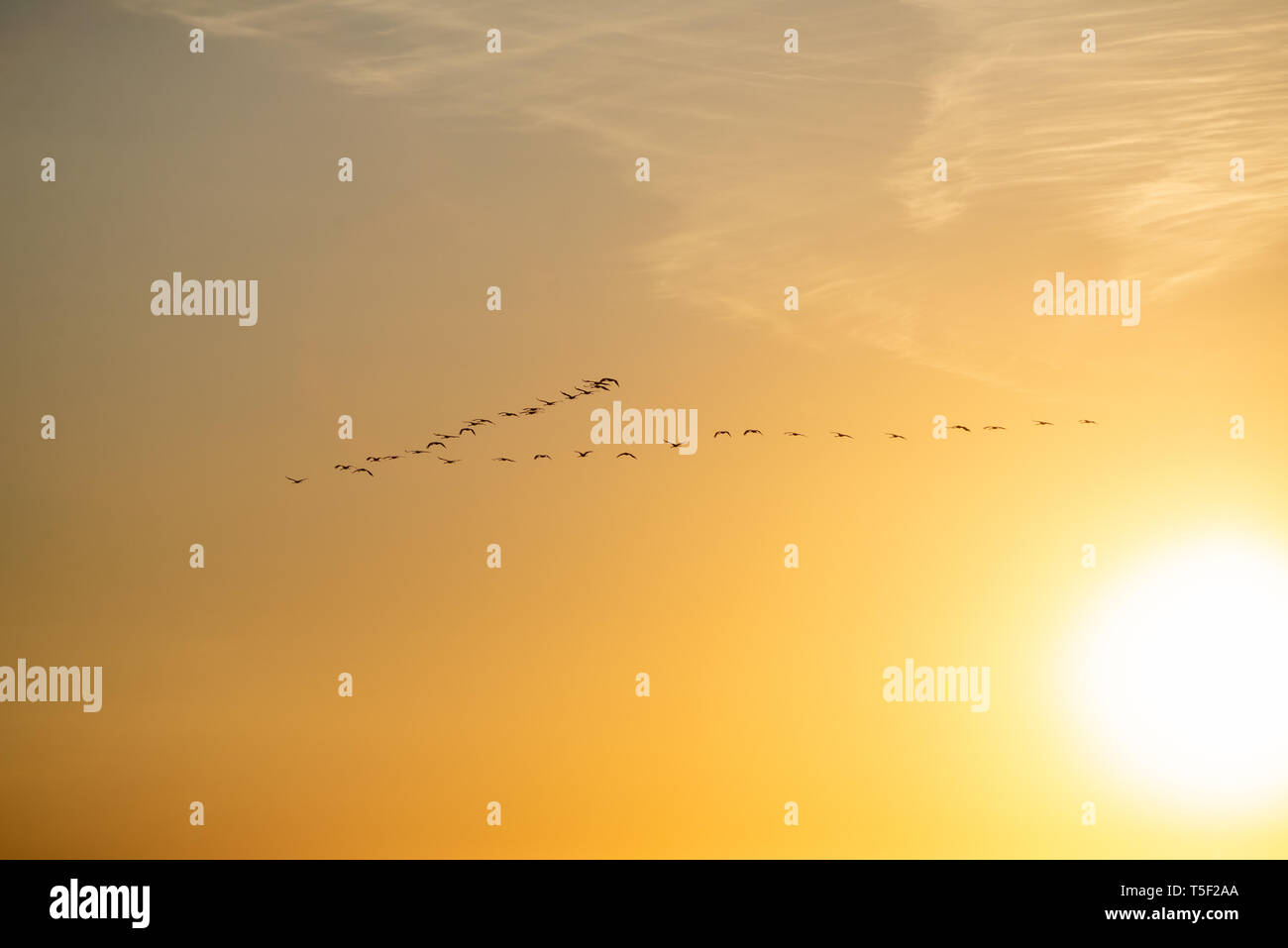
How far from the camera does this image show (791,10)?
222 inches

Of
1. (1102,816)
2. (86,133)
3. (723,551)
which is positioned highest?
(86,133)

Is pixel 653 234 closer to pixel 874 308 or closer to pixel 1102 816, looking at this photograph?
pixel 874 308

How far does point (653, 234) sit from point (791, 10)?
3.62 ft

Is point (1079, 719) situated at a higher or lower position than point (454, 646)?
lower

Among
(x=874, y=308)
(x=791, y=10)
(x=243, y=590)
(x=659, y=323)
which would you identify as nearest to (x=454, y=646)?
(x=243, y=590)

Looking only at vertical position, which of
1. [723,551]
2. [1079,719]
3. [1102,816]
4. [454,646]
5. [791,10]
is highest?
[791,10]

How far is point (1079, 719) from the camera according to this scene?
5496 millimetres

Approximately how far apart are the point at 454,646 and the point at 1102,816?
2.73 metres

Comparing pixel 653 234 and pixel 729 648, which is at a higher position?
pixel 653 234

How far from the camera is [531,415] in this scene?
563 cm

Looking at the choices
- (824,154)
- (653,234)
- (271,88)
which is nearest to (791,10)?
(824,154)

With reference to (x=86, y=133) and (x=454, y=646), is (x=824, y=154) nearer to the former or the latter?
(x=454, y=646)

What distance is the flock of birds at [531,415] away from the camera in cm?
560

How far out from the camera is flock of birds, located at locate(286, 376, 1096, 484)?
5.60 m
